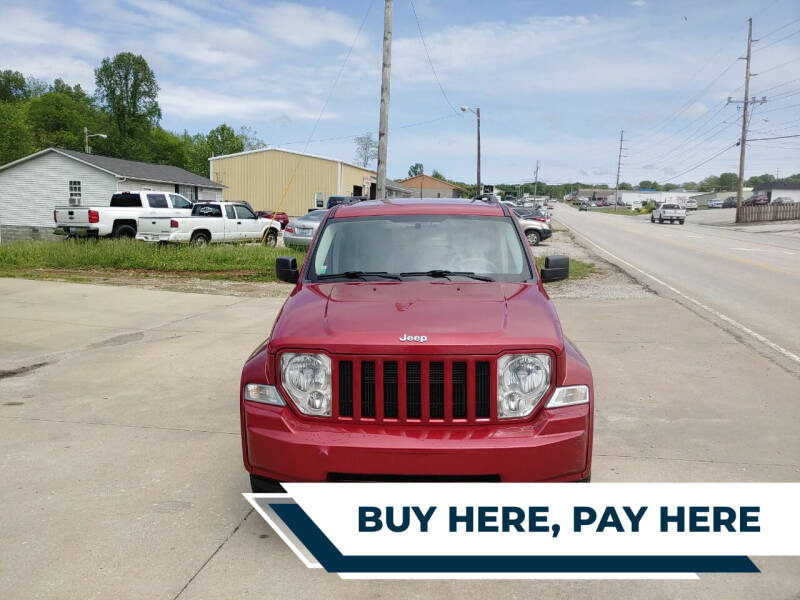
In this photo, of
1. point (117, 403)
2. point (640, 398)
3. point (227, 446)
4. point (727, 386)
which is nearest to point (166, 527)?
point (227, 446)

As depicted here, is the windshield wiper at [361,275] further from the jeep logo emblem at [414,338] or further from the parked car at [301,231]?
the parked car at [301,231]

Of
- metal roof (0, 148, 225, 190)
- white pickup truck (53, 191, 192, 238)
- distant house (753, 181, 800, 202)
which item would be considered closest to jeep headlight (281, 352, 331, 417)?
white pickup truck (53, 191, 192, 238)

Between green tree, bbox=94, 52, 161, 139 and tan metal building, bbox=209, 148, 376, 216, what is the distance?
43.3m

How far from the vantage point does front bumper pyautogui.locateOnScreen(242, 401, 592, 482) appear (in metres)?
3.16

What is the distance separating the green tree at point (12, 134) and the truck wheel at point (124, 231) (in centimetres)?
5909

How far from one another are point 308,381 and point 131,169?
44.9 m

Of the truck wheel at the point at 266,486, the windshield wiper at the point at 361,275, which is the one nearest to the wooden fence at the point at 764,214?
the windshield wiper at the point at 361,275

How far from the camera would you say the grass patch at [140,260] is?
1739cm

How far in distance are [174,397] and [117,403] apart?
496mm

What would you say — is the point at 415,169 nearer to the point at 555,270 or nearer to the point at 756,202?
the point at 756,202

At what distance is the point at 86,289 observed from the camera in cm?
1408

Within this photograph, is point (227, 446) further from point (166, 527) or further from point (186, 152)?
point (186, 152)

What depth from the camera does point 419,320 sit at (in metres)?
3.47

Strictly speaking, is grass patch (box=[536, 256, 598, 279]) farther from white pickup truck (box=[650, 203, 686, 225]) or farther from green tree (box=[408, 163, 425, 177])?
green tree (box=[408, 163, 425, 177])
